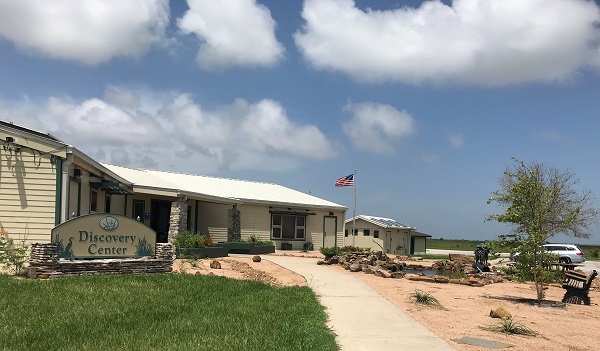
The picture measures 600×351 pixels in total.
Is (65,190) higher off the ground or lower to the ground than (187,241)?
higher

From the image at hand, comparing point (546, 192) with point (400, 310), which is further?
point (546, 192)

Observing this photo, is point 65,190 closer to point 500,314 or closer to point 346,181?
point 500,314

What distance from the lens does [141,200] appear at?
23328 mm

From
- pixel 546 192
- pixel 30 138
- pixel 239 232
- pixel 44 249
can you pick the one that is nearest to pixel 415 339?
pixel 546 192

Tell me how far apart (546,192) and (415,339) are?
7.82 m

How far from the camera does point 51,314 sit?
861 centimetres

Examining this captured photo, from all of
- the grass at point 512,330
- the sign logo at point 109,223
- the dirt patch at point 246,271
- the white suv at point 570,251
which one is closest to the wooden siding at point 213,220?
the dirt patch at point 246,271

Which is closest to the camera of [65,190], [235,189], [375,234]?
[65,190]

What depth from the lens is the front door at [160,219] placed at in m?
24.5

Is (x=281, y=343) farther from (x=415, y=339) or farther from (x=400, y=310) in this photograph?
(x=400, y=310)

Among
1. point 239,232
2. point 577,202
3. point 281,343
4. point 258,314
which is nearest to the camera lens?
point 281,343

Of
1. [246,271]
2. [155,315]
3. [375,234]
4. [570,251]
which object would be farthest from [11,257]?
[570,251]

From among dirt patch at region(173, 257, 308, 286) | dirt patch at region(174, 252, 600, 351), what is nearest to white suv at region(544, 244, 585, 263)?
dirt patch at region(174, 252, 600, 351)

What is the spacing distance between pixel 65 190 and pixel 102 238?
213 cm
